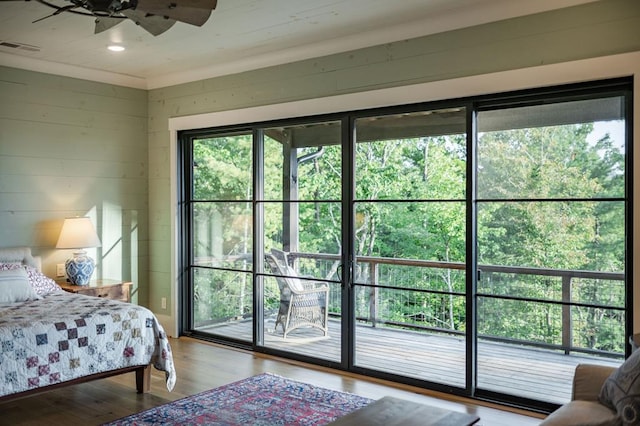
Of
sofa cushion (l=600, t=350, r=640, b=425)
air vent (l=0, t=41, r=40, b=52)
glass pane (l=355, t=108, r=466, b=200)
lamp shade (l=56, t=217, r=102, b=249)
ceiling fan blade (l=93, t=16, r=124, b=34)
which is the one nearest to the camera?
sofa cushion (l=600, t=350, r=640, b=425)

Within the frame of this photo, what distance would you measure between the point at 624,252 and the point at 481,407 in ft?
4.43

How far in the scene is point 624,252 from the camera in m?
3.69

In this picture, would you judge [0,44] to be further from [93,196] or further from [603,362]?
[603,362]

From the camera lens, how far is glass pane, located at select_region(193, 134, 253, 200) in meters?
5.74

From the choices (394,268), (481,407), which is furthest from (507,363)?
(394,268)

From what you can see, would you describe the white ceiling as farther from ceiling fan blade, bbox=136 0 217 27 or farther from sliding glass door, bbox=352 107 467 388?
ceiling fan blade, bbox=136 0 217 27

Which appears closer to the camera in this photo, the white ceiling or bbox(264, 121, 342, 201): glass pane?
the white ceiling

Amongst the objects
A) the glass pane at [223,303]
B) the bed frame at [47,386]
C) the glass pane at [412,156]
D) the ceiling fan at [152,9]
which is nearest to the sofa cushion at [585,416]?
the glass pane at [412,156]

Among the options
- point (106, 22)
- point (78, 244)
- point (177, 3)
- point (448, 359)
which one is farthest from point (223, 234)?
point (177, 3)

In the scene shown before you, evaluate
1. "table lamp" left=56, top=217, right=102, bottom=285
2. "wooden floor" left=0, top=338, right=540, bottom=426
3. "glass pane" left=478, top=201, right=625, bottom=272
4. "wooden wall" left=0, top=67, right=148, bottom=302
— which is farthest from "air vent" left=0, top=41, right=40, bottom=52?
"glass pane" left=478, top=201, right=625, bottom=272

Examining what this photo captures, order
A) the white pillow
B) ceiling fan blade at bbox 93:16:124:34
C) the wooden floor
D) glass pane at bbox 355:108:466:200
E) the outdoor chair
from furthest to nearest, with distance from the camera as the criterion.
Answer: the outdoor chair, the white pillow, glass pane at bbox 355:108:466:200, the wooden floor, ceiling fan blade at bbox 93:16:124:34

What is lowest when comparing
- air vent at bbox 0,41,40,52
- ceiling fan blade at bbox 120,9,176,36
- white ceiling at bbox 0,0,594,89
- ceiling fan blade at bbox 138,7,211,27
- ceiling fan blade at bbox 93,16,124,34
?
ceiling fan blade at bbox 138,7,211,27

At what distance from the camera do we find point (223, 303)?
6027mm

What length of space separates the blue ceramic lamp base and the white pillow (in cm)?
74
